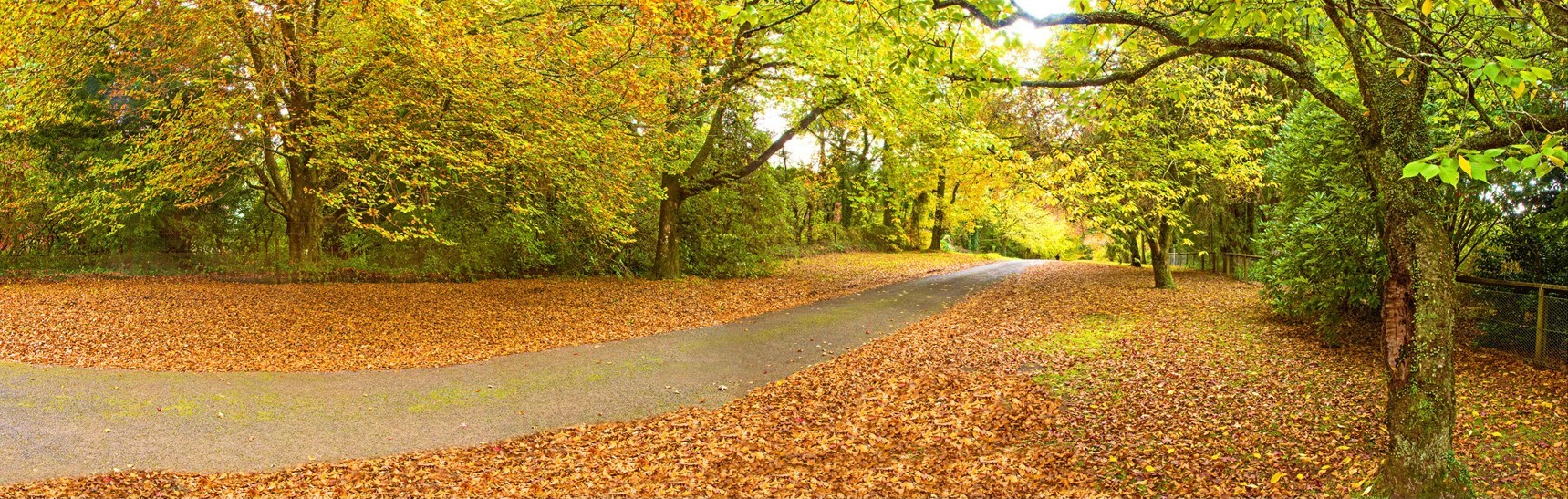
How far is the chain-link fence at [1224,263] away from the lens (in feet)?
58.1

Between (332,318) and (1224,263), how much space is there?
862 inches

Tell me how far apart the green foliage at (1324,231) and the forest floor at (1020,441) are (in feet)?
2.13

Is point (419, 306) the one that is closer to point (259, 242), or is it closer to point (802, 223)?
Answer: point (259, 242)

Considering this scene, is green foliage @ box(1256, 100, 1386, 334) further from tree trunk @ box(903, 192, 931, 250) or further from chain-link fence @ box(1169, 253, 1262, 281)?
tree trunk @ box(903, 192, 931, 250)

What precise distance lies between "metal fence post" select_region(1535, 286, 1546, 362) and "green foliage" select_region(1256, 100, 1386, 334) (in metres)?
1.22

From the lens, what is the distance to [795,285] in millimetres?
17750

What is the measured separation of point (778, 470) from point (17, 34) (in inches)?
403

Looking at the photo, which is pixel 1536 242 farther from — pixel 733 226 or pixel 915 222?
pixel 915 222

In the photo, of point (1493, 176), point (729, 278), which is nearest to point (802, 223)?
point (729, 278)

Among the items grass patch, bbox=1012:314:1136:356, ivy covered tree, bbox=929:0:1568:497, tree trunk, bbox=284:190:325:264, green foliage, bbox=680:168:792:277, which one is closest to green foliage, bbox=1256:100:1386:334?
grass patch, bbox=1012:314:1136:356

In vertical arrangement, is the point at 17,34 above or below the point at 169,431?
above

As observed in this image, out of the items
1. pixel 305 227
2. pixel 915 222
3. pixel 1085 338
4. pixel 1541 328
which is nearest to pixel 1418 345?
pixel 1541 328

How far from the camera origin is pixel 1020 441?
6.01 m

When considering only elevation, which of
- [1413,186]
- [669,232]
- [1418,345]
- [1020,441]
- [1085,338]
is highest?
[1413,186]
